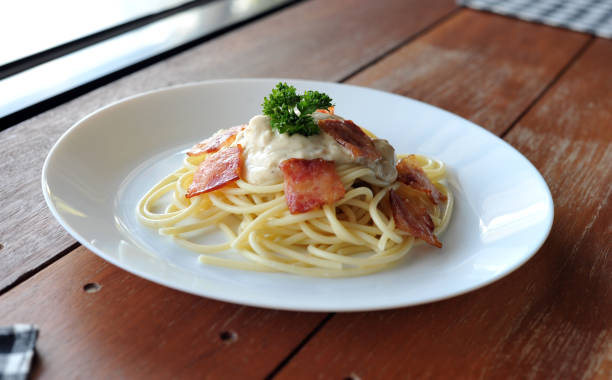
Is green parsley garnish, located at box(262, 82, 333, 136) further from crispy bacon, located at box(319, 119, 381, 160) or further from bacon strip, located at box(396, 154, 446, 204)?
bacon strip, located at box(396, 154, 446, 204)

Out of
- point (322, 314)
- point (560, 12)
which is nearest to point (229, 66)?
point (322, 314)

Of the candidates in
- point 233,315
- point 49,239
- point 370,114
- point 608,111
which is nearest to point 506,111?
point 608,111

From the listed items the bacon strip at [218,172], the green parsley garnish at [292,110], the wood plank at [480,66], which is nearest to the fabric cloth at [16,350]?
the bacon strip at [218,172]

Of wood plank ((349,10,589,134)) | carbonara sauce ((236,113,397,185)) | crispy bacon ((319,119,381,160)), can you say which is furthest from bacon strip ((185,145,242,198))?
wood plank ((349,10,589,134))

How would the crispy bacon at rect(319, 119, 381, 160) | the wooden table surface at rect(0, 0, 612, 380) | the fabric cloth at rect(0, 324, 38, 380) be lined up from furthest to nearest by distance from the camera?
the crispy bacon at rect(319, 119, 381, 160) < the wooden table surface at rect(0, 0, 612, 380) < the fabric cloth at rect(0, 324, 38, 380)

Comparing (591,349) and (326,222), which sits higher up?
(326,222)

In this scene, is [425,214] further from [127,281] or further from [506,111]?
[506,111]
